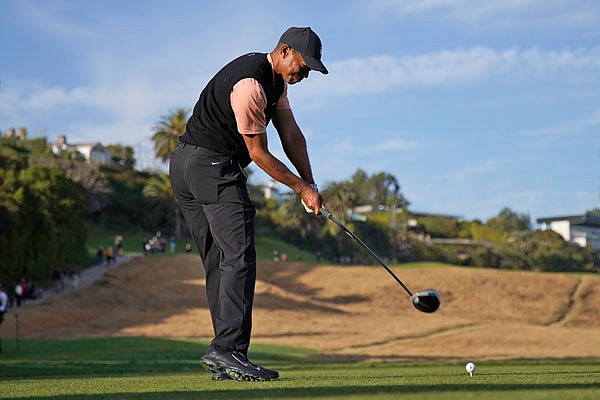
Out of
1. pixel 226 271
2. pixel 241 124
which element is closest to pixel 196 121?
pixel 241 124

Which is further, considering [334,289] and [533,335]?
[334,289]

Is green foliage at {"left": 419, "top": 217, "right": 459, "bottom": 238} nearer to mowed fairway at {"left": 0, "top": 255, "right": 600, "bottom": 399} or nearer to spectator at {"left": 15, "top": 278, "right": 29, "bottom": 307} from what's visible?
mowed fairway at {"left": 0, "top": 255, "right": 600, "bottom": 399}

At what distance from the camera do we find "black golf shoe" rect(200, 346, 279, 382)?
5625 mm

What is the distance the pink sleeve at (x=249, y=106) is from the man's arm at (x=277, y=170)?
0.08 meters

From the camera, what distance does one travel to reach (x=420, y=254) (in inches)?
3898

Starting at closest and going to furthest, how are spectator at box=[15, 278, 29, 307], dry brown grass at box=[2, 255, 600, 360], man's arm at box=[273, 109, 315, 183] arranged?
man's arm at box=[273, 109, 315, 183] < dry brown grass at box=[2, 255, 600, 360] < spectator at box=[15, 278, 29, 307]

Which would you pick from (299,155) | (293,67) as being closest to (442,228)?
(299,155)

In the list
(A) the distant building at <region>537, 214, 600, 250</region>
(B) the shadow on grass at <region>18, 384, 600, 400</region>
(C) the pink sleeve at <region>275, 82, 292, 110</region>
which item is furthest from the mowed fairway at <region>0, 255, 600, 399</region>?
(A) the distant building at <region>537, 214, 600, 250</region>

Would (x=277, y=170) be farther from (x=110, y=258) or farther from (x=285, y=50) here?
(x=110, y=258)

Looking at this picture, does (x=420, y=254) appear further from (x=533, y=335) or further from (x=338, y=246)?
(x=533, y=335)

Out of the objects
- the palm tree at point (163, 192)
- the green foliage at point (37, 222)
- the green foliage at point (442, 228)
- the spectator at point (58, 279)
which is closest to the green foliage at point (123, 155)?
the palm tree at point (163, 192)

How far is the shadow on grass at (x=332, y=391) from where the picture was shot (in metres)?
4.39

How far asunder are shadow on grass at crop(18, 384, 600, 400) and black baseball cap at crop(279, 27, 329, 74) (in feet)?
7.31

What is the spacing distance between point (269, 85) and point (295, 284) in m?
47.3
